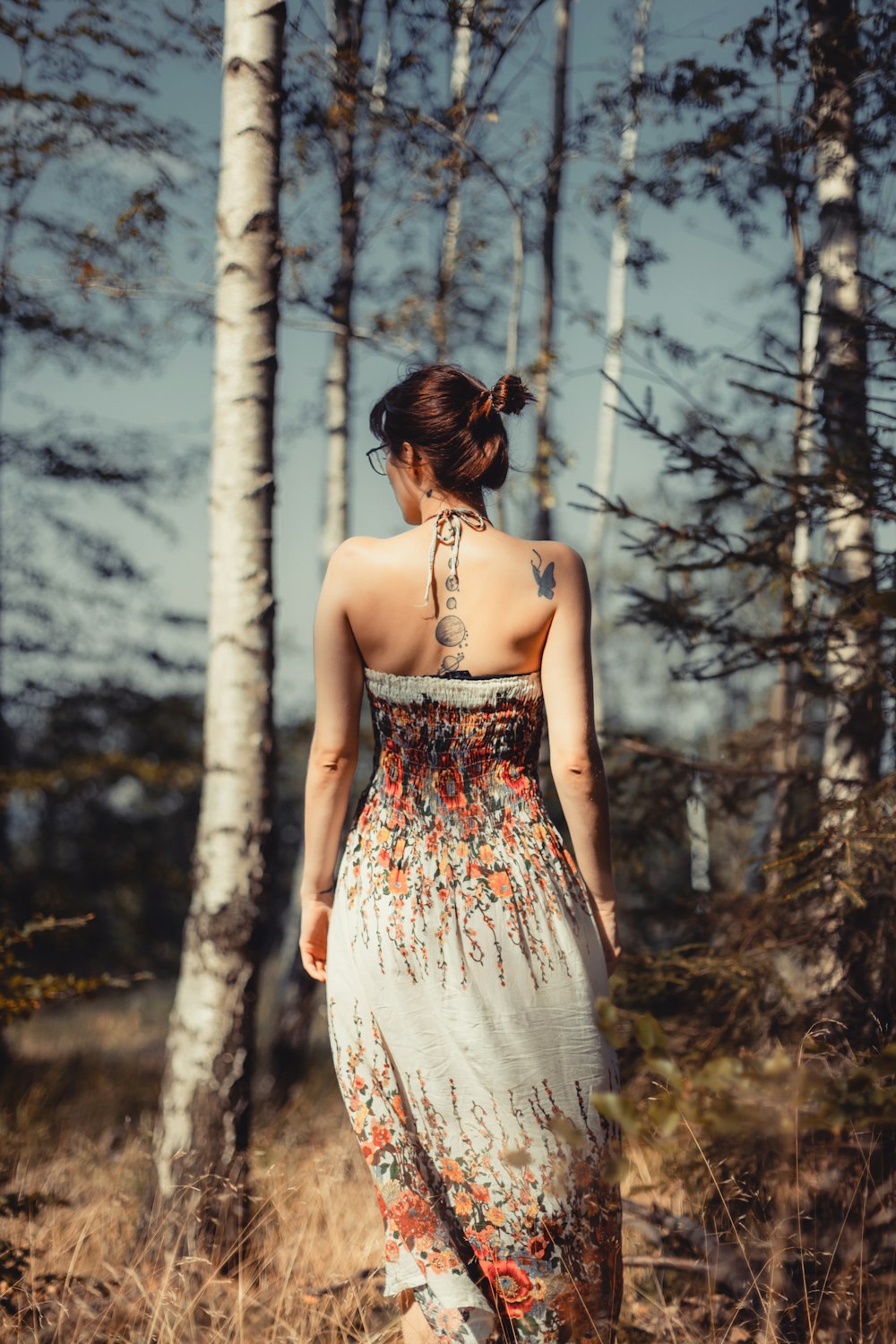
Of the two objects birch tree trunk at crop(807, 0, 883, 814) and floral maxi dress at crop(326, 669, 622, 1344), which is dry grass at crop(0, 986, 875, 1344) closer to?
floral maxi dress at crop(326, 669, 622, 1344)

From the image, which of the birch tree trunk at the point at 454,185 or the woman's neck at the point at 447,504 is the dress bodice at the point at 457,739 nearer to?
the woman's neck at the point at 447,504

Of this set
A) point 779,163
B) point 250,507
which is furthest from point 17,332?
point 779,163

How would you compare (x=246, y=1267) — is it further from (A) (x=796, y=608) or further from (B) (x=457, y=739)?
(A) (x=796, y=608)

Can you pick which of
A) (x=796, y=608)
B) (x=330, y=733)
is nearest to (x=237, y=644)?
(x=330, y=733)

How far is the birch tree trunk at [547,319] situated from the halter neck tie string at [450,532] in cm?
316

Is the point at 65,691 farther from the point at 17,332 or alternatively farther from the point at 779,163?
the point at 779,163

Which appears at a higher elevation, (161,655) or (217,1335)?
(161,655)

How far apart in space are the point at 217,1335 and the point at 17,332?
6.65 metres

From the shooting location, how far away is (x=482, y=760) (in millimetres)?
2240

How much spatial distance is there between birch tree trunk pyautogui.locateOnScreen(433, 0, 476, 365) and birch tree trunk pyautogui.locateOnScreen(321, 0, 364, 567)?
0.60m

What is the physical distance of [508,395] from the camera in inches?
84.9

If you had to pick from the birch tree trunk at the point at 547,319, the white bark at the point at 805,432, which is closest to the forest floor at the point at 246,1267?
the white bark at the point at 805,432

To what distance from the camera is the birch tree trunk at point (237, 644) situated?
132 inches

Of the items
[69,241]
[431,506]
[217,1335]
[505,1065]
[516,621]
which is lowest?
[217,1335]
